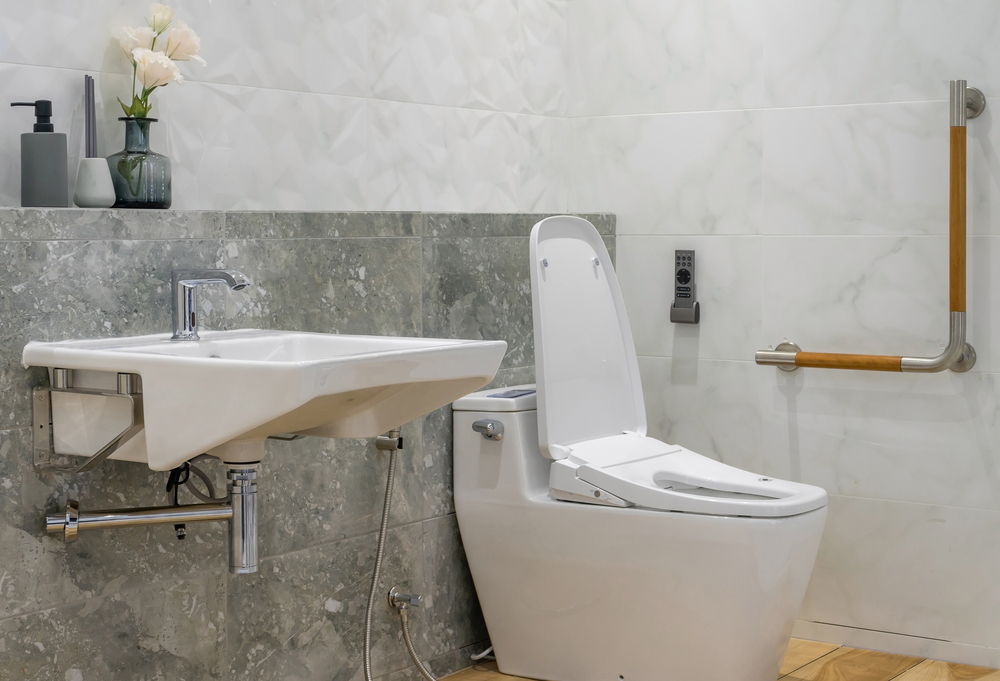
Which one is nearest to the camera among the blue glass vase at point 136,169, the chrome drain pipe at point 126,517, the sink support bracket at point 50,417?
the sink support bracket at point 50,417

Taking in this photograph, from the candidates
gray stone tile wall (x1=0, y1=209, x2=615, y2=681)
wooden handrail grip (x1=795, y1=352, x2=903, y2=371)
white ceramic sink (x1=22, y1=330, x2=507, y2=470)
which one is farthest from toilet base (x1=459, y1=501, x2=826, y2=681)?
white ceramic sink (x1=22, y1=330, x2=507, y2=470)

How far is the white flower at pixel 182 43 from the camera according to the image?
1782 millimetres

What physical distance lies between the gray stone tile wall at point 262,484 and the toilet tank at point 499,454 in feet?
0.15

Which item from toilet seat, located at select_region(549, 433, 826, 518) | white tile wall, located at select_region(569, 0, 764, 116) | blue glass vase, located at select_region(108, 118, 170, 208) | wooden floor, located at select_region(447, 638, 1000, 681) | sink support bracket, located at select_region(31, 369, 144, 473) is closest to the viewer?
sink support bracket, located at select_region(31, 369, 144, 473)

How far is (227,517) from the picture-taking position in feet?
5.68

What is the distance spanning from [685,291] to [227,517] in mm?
1446

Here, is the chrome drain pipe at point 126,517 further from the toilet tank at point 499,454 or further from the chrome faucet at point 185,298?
the toilet tank at point 499,454

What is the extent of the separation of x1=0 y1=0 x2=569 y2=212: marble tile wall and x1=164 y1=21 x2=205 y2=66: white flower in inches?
4.6

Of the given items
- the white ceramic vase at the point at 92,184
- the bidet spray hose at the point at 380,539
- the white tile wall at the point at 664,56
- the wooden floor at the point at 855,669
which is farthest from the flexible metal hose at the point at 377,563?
the white tile wall at the point at 664,56

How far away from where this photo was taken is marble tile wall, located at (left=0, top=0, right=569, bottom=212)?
5.85 ft

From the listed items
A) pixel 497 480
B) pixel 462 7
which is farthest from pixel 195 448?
pixel 462 7

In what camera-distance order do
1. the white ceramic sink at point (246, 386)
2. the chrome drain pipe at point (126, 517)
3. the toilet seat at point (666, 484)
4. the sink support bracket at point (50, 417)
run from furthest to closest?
the toilet seat at point (666, 484) < the chrome drain pipe at point (126, 517) < the sink support bracket at point (50, 417) < the white ceramic sink at point (246, 386)

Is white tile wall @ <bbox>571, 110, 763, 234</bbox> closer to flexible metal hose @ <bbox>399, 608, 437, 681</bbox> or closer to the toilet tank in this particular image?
the toilet tank

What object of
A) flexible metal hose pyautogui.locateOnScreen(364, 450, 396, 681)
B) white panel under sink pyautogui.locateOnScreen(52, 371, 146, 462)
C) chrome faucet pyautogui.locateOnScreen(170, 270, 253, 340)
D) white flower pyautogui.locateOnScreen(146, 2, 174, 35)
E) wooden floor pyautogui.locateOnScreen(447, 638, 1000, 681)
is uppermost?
white flower pyautogui.locateOnScreen(146, 2, 174, 35)
